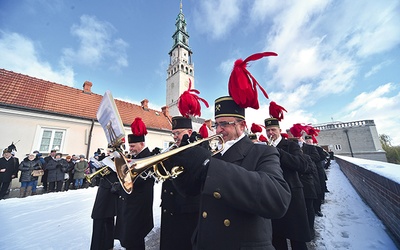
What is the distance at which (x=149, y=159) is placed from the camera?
151cm

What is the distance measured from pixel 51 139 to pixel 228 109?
16.4 m

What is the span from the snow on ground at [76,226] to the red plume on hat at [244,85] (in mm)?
3668

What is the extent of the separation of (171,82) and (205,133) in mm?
→ 49414

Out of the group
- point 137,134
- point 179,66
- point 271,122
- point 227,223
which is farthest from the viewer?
point 179,66

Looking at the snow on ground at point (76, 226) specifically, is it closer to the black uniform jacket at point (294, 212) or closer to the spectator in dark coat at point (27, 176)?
the black uniform jacket at point (294, 212)

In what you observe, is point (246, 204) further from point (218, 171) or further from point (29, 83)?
point (29, 83)

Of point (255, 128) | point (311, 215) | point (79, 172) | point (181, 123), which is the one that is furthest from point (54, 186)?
point (311, 215)

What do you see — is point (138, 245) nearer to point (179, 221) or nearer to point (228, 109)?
→ point (179, 221)

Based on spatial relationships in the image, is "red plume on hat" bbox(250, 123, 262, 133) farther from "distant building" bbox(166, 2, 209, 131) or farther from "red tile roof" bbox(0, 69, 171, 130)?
"distant building" bbox(166, 2, 209, 131)

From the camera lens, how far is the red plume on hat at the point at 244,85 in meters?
2.00

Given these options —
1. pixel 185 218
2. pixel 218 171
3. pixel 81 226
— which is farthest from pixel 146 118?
pixel 218 171

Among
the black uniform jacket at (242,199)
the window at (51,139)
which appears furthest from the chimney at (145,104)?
the black uniform jacket at (242,199)

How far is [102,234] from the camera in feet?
11.5

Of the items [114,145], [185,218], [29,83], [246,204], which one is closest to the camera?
[246,204]
